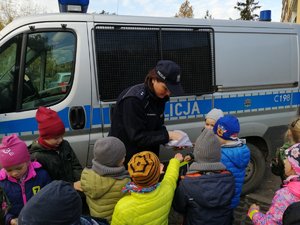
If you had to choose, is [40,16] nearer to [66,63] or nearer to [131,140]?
[66,63]

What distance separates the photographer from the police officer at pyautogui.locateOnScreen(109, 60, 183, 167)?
2.55 m

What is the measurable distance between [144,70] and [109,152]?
1427mm

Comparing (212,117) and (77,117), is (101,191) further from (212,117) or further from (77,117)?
(212,117)

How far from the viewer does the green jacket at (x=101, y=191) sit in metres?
2.19

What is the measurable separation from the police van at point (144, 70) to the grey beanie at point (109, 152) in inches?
39.5

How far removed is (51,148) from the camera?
8.37ft

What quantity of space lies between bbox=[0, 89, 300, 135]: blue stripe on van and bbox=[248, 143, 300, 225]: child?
1512mm

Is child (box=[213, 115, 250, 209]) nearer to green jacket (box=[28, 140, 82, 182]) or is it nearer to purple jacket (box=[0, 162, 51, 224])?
green jacket (box=[28, 140, 82, 182])

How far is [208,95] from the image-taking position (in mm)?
3711

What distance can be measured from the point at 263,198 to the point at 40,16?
136 inches

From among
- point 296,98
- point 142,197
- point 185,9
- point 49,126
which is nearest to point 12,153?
point 49,126

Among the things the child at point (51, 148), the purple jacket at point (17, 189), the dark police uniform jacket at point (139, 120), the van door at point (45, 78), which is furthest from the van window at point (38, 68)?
the purple jacket at point (17, 189)

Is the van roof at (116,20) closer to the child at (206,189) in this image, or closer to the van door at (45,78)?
the van door at (45,78)

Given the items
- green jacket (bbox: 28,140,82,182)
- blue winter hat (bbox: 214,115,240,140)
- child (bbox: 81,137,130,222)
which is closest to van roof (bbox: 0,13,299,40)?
green jacket (bbox: 28,140,82,182)
